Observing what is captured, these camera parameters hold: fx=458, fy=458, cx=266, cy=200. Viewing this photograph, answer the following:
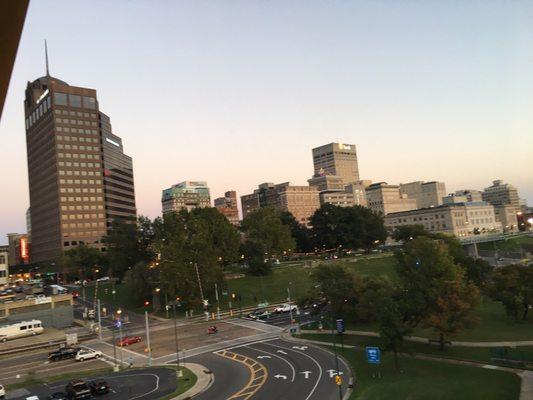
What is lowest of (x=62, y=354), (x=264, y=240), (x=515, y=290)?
(x=62, y=354)

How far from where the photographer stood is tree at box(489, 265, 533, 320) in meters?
59.9

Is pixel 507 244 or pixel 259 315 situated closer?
pixel 259 315

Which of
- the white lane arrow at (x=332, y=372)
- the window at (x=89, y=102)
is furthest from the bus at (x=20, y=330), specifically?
the window at (x=89, y=102)

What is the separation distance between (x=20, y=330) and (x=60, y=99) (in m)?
138

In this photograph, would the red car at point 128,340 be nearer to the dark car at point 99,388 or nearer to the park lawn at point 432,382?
the dark car at point 99,388

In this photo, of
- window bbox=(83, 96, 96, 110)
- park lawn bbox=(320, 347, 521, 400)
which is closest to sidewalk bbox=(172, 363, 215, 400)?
park lawn bbox=(320, 347, 521, 400)

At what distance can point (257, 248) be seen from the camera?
120 m

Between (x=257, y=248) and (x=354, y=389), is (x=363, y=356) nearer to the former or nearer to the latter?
(x=354, y=389)

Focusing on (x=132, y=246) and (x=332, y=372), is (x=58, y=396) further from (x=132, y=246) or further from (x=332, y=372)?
(x=132, y=246)

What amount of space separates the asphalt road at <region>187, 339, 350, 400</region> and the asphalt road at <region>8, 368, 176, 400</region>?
15.2 ft

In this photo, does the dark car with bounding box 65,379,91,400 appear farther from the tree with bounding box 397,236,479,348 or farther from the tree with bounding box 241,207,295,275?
the tree with bounding box 241,207,295,275

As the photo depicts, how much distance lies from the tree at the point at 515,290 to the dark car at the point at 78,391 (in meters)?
51.6

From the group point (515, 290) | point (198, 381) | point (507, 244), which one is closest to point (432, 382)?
point (198, 381)

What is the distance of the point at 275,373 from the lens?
1783 inches
